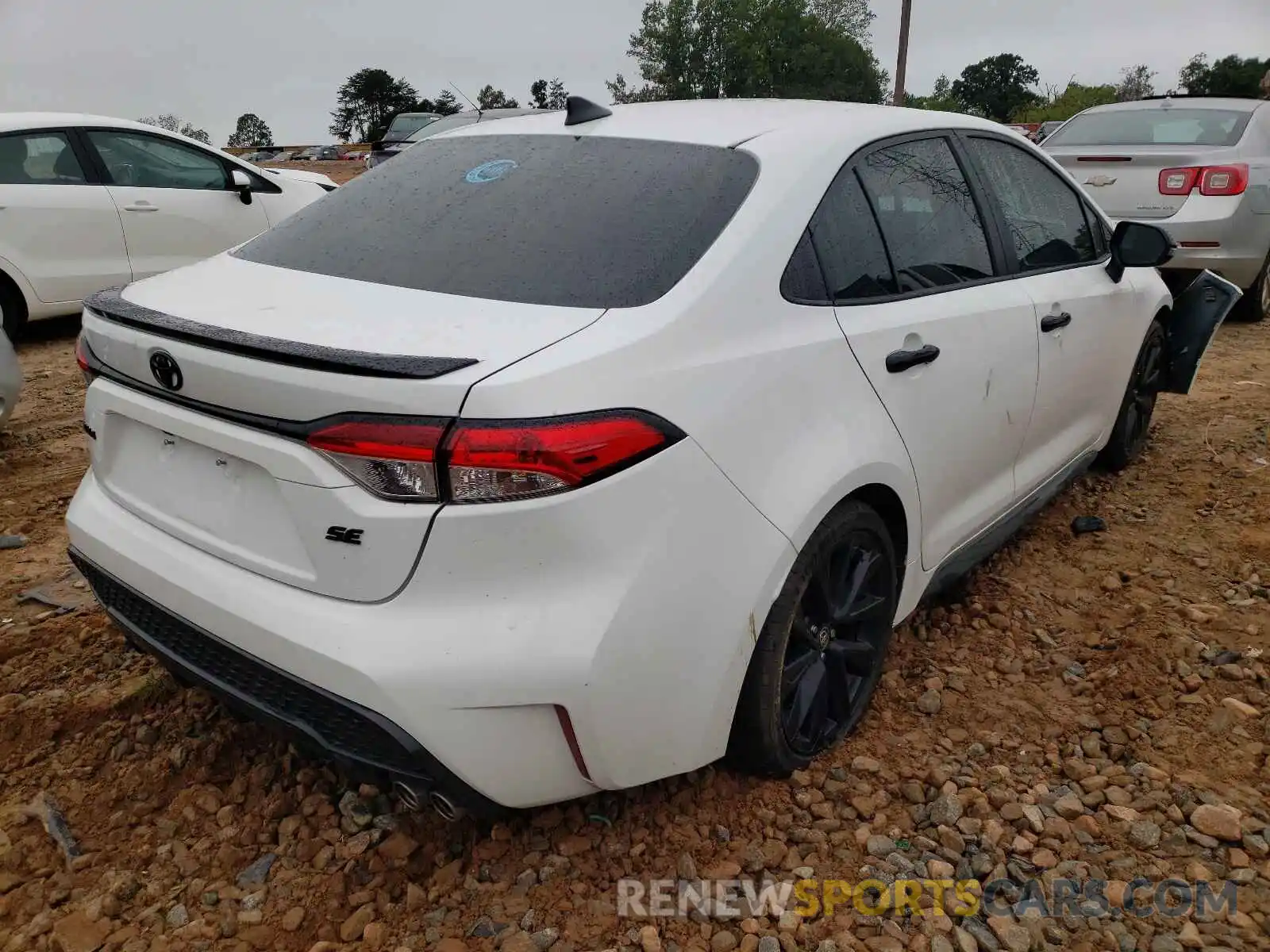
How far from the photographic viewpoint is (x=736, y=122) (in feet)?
7.95

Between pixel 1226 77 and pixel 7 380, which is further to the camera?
pixel 1226 77

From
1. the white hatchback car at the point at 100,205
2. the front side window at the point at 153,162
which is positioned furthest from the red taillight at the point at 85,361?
the front side window at the point at 153,162

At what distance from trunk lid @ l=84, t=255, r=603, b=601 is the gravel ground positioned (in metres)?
0.63

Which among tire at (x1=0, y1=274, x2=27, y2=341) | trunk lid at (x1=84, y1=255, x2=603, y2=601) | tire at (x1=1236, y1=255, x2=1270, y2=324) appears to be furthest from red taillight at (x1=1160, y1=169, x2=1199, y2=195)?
tire at (x1=0, y1=274, x2=27, y2=341)

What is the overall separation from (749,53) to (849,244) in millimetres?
58702

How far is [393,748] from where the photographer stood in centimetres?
170

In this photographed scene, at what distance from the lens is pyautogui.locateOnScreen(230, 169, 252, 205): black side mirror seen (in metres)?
7.16

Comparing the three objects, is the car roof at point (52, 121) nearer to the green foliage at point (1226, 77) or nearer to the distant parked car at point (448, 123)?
the distant parked car at point (448, 123)

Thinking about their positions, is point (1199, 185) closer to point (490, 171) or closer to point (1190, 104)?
point (1190, 104)

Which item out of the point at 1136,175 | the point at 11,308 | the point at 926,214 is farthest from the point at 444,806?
the point at 1136,175

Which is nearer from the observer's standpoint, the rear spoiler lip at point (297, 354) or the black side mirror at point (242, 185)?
the rear spoiler lip at point (297, 354)

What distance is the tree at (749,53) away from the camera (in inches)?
2203

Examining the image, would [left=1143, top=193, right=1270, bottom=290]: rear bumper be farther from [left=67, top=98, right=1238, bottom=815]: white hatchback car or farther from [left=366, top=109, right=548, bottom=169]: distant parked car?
[left=366, top=109, right=548, bottom=169]: distant parked car

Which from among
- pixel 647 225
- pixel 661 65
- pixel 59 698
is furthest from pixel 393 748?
pixel 661 65
